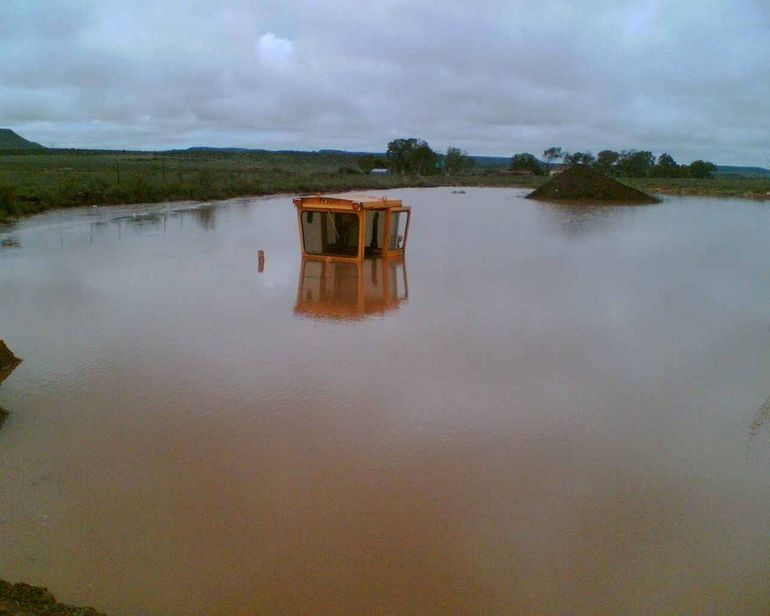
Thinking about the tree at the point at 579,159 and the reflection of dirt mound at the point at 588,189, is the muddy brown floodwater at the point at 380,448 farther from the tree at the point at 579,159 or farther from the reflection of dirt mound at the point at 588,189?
the tree at the point at 579,159

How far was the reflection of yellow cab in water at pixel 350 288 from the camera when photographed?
33.8 ft

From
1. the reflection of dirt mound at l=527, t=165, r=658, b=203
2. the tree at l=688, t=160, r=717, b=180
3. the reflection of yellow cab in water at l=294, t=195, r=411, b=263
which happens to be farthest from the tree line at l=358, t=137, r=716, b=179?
the reflection of yellow cab in water at l=294, t=195, r=411, b=263

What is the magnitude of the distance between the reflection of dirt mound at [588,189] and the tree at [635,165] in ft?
151

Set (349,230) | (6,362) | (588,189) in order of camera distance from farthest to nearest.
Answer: (588,189)
(349,230)
(6,362)

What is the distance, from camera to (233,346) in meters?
8.06

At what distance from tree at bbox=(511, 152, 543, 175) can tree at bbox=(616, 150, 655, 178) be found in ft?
40.6

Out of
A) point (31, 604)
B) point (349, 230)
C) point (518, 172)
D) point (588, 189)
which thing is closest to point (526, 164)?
point (518, 172)

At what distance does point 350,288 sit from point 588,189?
98.6ft

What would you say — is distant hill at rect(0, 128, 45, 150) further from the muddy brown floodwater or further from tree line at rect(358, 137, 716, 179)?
the muddy brown floodwater

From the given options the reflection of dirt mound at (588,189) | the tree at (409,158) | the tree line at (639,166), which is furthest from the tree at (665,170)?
the reflection of dirt mound at (588,189)

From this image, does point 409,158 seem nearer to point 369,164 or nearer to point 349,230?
point 369,164

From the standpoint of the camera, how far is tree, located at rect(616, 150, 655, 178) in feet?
275

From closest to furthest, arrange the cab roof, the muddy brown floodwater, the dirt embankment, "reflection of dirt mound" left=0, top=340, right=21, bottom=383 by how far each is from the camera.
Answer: the dirt embankment < the muddy brown floodwater < "reflection of dirt mound" left=0, top=340, right=21, bottom=383 < the cab roof

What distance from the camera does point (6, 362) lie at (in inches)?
277
